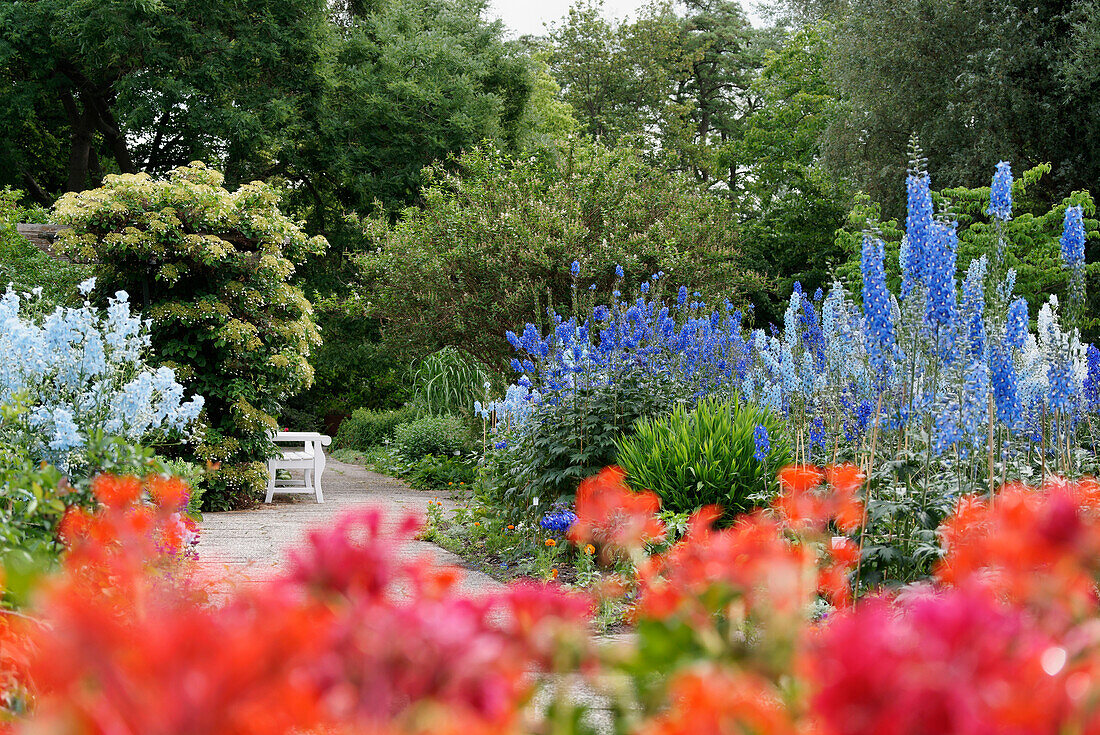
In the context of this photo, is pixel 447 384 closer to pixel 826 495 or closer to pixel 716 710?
pixel 826 495

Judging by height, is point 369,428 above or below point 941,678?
below

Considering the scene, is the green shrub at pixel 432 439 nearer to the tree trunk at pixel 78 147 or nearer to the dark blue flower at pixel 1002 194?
the dark blue flower at pixel 1002 194

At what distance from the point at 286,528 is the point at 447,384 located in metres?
7.12

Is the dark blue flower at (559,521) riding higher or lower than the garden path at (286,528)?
higher

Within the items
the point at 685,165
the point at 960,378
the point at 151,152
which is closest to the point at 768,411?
the point at 960,378

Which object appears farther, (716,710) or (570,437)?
(570,437)

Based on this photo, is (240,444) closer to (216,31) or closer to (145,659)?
(145,659)

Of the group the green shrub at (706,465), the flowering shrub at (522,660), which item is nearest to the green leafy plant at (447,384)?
the green shrub at (706,465)

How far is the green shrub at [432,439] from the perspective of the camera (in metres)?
12.2

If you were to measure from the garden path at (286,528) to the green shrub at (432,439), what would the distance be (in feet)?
2.11

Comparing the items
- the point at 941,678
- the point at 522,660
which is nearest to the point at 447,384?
the point at 522,660

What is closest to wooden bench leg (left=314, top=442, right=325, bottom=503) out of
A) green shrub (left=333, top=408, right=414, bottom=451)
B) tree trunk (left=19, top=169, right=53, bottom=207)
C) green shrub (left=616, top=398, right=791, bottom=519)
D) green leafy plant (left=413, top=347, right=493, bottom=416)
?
green leafy plant (left=413, top=347, right=493, bottom=416)

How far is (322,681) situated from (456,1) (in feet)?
69.8

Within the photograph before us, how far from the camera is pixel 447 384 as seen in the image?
554 inches
